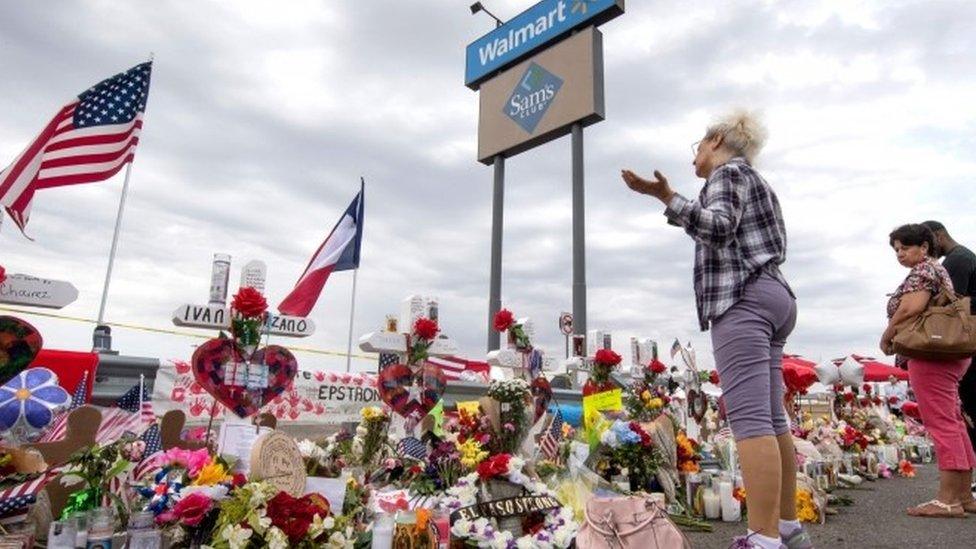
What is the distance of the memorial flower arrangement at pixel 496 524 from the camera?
230 cm

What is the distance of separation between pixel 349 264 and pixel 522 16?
511 inches

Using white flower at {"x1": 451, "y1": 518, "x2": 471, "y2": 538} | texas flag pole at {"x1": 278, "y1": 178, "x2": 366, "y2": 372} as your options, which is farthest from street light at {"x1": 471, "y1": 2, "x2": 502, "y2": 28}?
white flower at {"x1": 451, "y1": 518, "x2": 471, "y2": 538}

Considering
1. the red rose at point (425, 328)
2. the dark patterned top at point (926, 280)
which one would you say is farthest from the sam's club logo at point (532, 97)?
the dark patterned top at point (926, 280)

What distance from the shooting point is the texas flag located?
4914 millimetres

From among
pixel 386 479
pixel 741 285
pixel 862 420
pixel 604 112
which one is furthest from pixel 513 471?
pixel 604 112

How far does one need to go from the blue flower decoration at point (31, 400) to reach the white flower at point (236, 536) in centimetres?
203

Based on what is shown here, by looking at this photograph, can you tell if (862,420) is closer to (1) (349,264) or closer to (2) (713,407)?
(2) (713,407)

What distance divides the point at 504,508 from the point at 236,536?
104cm

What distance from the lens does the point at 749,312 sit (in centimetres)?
229

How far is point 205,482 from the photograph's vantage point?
6.58 ft

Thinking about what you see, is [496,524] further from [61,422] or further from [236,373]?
[61,422]

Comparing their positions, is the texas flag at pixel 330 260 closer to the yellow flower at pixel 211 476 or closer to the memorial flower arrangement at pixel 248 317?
the memorial flower arrangement at pixel 248 317

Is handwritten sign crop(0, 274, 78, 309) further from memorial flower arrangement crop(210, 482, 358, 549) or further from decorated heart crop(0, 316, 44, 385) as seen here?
memorial flower arrangement crop(210, 482, 358, 549)

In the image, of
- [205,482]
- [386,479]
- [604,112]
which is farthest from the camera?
[604,112]
